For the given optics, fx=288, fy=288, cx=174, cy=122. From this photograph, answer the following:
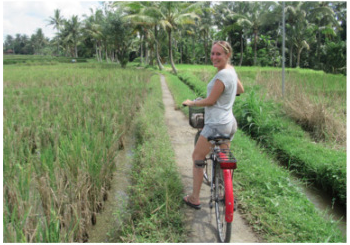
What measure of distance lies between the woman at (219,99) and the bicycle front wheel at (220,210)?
19 cm

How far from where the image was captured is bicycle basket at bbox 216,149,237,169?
76.2 inches

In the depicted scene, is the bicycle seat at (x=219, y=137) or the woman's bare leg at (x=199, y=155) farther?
the woman's bare leg at (x=199, y=155)

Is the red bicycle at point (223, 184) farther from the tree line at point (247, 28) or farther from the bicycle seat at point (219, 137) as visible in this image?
the tree line at point (247, 28)

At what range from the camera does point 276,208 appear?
2.35 metres

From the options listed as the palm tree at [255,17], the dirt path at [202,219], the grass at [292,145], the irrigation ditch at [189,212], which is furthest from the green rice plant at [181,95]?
the palm tree at [255,17]

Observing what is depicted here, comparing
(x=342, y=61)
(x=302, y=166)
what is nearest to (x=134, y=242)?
(x=302, y=166)

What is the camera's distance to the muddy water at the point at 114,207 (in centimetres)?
227

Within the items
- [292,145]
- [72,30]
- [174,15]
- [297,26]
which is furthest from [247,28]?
[72,30]

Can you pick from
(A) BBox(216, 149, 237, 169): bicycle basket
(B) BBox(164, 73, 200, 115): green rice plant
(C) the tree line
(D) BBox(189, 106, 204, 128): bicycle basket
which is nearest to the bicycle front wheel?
(A) BBox(216, 149, 237, 169): bicycle basket

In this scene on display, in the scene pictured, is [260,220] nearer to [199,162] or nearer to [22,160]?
[199,162]

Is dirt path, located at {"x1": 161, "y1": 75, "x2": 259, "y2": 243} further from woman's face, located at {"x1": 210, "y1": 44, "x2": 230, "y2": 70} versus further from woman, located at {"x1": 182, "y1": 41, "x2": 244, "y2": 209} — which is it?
woman's face, located at {"x1": 210, "y1": 44, "x2": 230, "y2": 70}

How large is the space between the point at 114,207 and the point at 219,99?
4.68 ft

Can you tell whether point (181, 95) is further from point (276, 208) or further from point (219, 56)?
point (219, 56)

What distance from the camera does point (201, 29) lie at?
108 feet
